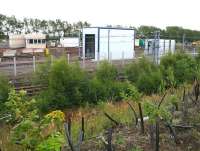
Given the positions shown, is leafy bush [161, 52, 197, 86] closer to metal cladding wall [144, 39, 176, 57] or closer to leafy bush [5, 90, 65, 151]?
metal cladding wall [144, 39, 176, 57]

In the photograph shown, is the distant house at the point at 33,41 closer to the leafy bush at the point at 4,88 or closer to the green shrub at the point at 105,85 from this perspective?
the green shrub at the point at 105,85

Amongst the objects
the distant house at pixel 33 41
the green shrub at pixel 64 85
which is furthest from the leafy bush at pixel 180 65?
the distant house at pixel 33 41

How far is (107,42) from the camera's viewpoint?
28.1 metres

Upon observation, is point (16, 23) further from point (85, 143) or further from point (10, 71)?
point (85, 143)

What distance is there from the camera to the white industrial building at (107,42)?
27703 millimetres

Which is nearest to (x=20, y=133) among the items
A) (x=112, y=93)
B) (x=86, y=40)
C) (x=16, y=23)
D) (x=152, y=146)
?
(x=152, y=146)

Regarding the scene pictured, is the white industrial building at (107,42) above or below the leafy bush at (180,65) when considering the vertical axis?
above

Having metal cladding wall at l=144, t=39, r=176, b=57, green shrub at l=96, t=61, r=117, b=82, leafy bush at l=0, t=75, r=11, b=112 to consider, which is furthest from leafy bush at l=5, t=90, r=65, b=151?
metal cladding wall at l=144, t=39, r=176, b=57

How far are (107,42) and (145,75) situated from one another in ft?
32.3

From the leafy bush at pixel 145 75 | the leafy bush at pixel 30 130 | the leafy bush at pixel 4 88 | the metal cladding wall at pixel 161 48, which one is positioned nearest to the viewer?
the leafy bush at pixel 30 130

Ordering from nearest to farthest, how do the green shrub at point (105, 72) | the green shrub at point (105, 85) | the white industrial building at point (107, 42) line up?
1. the green shrub at point (105, 85)
2. the green shrub at point (105, 72)
3. the white industrial building at point (107, 42)

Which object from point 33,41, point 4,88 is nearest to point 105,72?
point 4,88

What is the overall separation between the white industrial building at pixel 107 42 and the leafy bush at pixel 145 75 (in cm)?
698

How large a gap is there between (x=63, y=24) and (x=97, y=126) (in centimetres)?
5764
